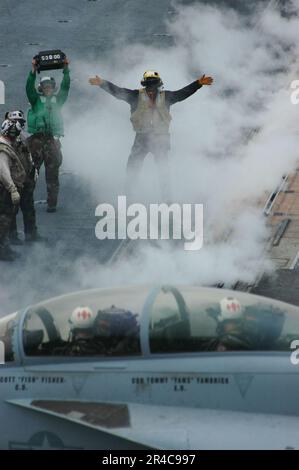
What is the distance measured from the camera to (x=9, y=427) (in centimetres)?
1118

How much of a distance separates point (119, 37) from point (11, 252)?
9925mm

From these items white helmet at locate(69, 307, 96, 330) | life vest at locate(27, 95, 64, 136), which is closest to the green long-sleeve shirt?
life vest at locate(27, 95, 64, 136)

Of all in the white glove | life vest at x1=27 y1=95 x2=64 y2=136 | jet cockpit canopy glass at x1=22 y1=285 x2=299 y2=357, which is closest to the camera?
jet cockpit canopy glass at x1=22 y1=285 x2=299 y2=357

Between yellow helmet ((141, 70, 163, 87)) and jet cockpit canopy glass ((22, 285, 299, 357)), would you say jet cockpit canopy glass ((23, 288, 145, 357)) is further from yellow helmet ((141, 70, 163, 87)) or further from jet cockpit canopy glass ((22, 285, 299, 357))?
yellow helmet ((141, 70, 163, 87))

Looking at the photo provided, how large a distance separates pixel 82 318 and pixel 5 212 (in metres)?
5.51

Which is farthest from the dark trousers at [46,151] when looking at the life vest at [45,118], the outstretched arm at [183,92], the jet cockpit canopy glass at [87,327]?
the jet cockpit canopy glass at [87,327]

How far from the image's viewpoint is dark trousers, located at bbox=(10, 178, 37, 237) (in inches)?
677

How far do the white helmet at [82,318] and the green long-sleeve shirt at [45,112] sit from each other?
6.87 metres

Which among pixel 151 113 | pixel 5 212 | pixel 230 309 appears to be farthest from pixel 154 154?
pixel 230 309

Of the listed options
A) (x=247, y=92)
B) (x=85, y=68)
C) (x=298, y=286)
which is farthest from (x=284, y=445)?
(x=85, y=68)

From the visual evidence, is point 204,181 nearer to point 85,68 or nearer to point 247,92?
point 247,92

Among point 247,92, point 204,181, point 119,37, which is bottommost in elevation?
point 204,181

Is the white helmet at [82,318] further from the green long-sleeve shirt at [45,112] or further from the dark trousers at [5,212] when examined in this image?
the green long-sleeve shirt at [45,112]

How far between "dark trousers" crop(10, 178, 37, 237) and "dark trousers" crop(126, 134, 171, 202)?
1.96m
